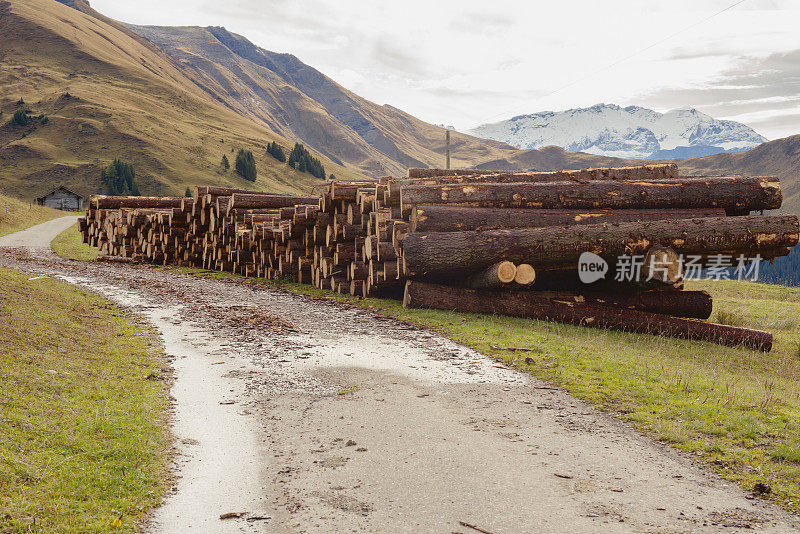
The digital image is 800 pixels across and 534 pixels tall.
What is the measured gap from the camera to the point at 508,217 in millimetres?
13469

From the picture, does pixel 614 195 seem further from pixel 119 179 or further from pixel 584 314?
pixel 119 179

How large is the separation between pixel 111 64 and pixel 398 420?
193 meters

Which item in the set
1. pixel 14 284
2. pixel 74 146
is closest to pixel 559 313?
pixel 14 284

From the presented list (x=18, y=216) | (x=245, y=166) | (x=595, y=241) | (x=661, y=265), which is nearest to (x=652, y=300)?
(x=661, y=265)

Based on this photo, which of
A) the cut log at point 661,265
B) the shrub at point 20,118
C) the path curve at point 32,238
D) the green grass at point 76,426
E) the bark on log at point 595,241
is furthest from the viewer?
the shrub at point 20,118

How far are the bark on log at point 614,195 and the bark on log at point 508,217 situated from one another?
38cm

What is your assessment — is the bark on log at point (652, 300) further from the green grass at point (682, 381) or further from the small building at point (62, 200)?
the small building at point (62, 200)

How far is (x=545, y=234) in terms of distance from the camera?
12766 mm

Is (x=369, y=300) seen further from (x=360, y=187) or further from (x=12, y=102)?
(x=12, y=102)

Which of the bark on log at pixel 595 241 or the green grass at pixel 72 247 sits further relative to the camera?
the green grass at pixel 72 247

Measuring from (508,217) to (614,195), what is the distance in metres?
2.98

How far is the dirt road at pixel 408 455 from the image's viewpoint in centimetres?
422

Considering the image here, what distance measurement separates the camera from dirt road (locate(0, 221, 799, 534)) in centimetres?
422

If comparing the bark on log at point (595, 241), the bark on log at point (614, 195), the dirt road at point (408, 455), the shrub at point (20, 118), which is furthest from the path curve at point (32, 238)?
the shrub at point (20, 118)
